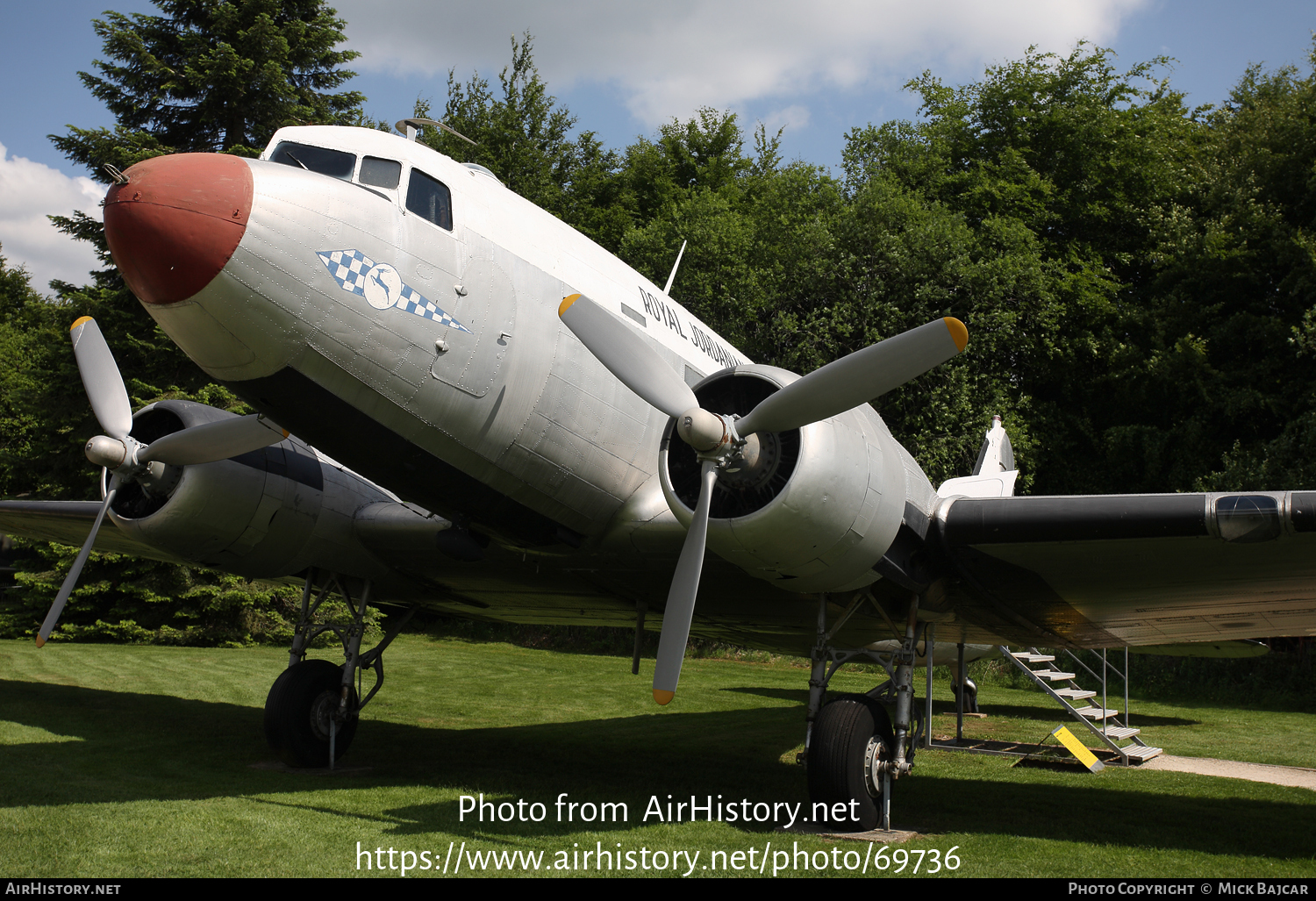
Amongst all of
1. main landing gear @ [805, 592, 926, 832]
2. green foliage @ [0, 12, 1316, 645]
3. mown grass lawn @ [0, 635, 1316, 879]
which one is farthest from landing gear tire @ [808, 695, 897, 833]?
green foliage @ [0, 12, 1316, 645]

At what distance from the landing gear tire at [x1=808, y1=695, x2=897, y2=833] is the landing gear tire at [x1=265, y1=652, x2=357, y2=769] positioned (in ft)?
17.2

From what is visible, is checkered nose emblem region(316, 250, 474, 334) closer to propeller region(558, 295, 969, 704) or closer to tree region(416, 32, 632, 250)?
propeller region(558, 295, 969, 704)

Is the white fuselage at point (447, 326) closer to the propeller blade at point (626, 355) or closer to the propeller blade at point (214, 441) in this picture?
the propeller blade at point (626, 355)

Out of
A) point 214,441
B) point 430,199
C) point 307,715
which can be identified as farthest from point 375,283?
point 307,715

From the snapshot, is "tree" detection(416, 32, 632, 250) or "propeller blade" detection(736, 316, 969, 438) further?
"tree" detection(416, 32, 632, 250)

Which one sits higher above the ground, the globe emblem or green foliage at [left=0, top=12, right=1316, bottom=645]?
green foliage at [left=0, top=12, right=1316, bottom=645]

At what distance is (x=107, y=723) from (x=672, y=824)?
26.8 feet

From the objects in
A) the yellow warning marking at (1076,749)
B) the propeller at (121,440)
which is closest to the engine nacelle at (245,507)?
the propeller at (121,440)

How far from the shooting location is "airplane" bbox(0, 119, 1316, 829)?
6.16 m

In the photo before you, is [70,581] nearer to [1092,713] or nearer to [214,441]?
[214,441]

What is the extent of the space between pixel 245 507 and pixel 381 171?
Answer: 403 cm

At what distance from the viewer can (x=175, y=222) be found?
567cm

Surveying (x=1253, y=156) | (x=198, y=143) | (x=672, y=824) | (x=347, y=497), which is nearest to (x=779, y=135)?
(x=1253, y=156)

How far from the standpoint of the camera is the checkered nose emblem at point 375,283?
20.5ft
